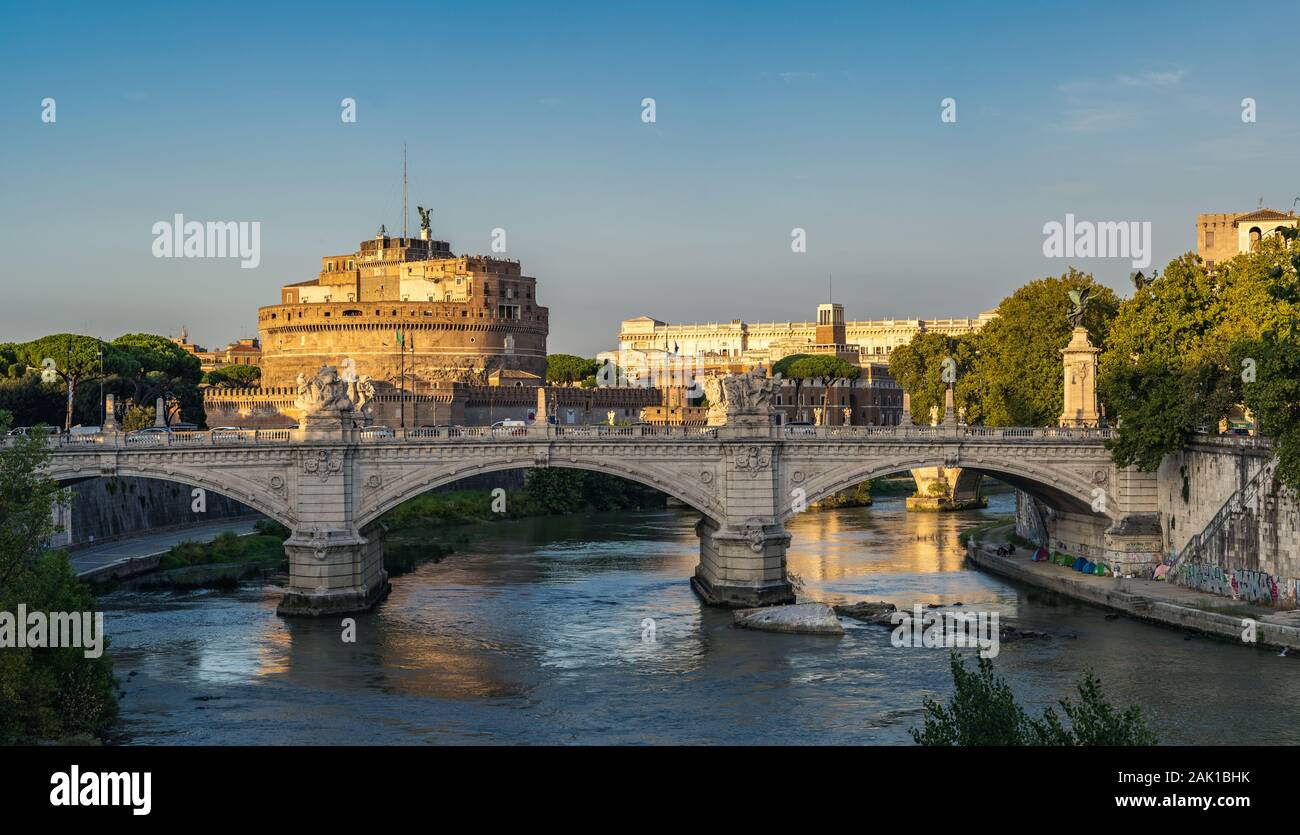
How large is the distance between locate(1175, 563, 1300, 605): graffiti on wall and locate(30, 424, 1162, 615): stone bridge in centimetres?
354

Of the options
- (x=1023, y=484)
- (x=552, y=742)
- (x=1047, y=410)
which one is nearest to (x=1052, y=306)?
(x=1047, y=410)

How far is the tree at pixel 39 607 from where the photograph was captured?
94.4ft

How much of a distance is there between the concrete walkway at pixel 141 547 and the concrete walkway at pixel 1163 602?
32.7m

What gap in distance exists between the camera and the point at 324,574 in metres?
45.6

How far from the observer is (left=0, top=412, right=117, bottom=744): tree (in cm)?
2877

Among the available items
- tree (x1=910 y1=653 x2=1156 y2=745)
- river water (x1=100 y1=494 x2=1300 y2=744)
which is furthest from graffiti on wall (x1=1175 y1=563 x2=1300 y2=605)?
tree (x1=910 y1=653 x2=1156 y2=745)

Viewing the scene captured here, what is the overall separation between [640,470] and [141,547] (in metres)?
22.7

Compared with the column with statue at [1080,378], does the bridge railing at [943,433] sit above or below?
below

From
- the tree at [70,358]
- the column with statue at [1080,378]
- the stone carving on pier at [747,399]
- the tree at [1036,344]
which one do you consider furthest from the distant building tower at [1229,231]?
the tree at [70,358]

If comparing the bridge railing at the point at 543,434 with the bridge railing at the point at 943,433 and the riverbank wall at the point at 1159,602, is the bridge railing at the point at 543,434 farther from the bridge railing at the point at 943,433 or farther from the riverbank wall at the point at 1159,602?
the riverbank wall at the point at 1159,602

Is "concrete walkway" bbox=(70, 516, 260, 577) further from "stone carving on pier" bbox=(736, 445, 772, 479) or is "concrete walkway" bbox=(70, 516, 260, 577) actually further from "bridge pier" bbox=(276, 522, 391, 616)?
"stone carving on pier" bbox=(736, 445, 772, 479)

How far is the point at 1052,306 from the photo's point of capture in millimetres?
66688

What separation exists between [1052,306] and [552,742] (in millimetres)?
43159
